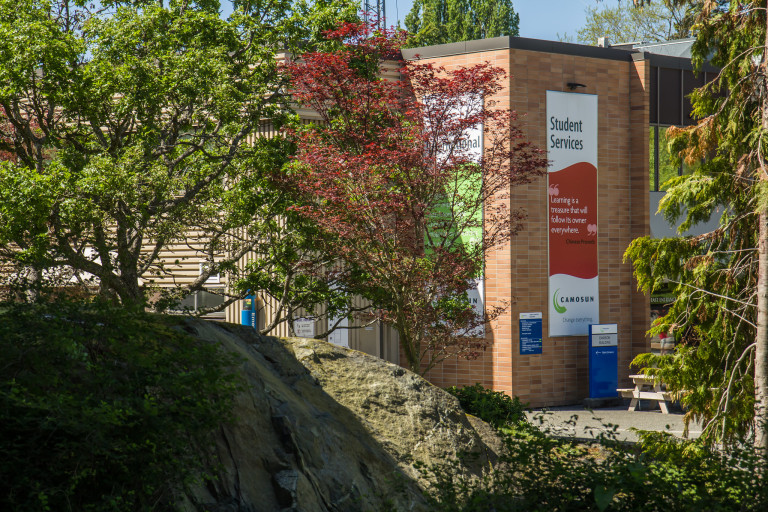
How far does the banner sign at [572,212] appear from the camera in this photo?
17938 millimetres

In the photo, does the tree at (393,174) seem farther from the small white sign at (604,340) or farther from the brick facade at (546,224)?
the small white sign at (604,340)

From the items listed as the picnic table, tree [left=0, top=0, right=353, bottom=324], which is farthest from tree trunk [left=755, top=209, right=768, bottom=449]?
the picnic table

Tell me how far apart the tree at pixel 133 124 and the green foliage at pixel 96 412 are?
264 cm

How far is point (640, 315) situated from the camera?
61.9 ft

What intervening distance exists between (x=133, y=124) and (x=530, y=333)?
9.74 meters

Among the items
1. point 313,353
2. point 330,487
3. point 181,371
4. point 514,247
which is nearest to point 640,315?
point 514,247

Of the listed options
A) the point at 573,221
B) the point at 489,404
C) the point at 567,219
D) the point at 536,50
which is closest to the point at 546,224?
the point at 567,219

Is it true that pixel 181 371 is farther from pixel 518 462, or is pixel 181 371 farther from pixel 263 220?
pixel 263 220

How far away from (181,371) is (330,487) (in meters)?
2.02

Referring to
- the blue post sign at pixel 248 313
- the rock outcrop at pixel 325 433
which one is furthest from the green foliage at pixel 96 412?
the blue post sign at pixel 248 313

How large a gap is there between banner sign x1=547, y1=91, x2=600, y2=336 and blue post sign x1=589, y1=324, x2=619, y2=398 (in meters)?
0.38

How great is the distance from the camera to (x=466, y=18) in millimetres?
45094

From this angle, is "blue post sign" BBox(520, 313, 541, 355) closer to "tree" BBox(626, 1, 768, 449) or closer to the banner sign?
the banner sign

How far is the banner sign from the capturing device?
17938 millimetres
